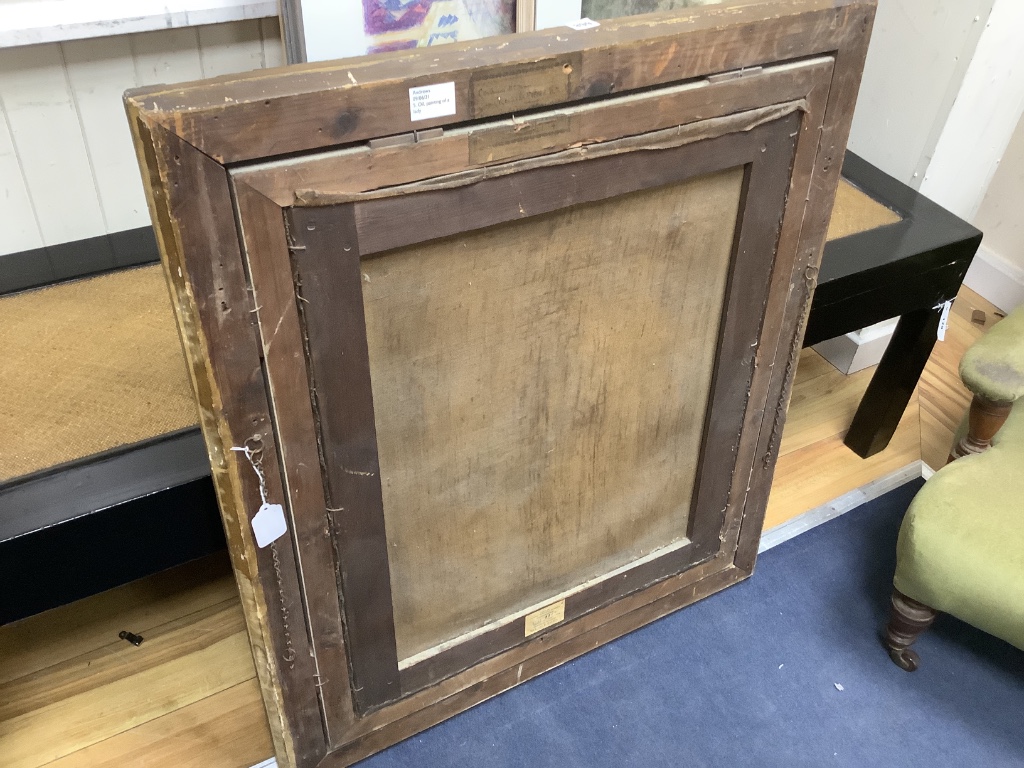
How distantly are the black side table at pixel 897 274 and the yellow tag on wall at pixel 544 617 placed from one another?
0.56 m

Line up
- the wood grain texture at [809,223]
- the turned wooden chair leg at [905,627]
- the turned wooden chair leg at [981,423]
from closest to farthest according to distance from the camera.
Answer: the wood grain texture at [809,223] < the turned wooden chair leg at [905,627] < the turned wooden chair leg at [981,423]

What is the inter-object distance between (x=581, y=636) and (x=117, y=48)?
111 cm

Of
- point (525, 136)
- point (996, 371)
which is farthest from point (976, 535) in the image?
point (525, 136)

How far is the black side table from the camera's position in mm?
1352

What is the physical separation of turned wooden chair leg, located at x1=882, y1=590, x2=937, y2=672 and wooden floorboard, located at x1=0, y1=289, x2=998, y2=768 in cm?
30

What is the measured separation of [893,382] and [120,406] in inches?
51.9

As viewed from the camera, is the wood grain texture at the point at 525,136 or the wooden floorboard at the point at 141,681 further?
the wooden floorboard at the point at 141,681

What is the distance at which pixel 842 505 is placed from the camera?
1.65 m

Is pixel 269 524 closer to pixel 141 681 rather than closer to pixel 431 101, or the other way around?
pixel 431 101

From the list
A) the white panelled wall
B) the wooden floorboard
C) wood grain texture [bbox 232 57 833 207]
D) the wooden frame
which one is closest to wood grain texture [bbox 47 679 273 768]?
the wooden floorboard

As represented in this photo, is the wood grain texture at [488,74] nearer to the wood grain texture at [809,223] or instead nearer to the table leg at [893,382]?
the wood grain texture at [809,223]

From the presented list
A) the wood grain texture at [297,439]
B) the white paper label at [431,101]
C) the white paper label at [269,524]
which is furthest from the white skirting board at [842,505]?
the white paper label at [431,101]

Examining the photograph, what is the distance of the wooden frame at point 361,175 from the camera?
700 mm

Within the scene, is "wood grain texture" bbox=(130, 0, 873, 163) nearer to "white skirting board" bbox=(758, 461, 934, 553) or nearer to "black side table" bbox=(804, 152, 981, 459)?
"black side table" bbox=(804, 152, 981, 459)
